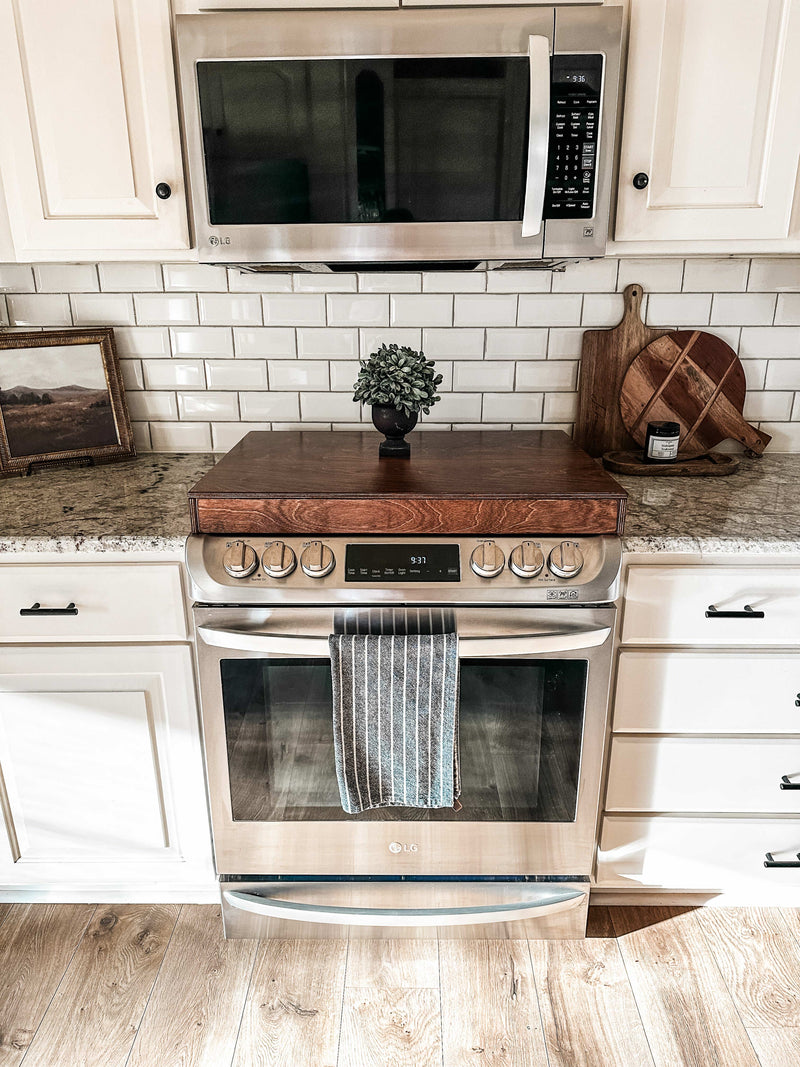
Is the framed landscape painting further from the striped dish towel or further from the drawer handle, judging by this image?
the drawer handle

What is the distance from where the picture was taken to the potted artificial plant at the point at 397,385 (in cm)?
157

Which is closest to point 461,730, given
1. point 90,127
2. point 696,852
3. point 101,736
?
point 696,852

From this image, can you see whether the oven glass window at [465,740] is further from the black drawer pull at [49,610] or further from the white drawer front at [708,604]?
the black drawer pull at [49,610]

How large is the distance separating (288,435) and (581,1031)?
4.79ft

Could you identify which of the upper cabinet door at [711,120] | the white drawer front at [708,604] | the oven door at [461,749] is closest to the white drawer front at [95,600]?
the oven door at [461,749]

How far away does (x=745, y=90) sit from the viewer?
1.50 m

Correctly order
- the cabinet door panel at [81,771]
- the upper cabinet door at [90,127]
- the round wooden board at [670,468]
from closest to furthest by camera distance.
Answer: the upper cabinet door at [90,127], the cabinet door panel at [81,771], the round wooden board at [670,468]

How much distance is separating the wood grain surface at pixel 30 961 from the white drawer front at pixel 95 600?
717 mm

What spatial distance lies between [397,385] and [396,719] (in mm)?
675

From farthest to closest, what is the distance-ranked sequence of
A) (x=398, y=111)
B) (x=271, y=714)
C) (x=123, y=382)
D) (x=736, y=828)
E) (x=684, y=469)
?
(x=123, y=382), (x=684, y=469), (x=736, y=828), (x=271, y=714), (x=398, y=111)

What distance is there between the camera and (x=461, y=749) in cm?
153

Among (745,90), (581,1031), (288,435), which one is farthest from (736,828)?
(745,90)

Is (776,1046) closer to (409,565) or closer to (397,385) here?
(409,565)

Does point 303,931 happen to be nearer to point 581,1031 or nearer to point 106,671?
point 581,1031
